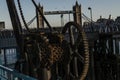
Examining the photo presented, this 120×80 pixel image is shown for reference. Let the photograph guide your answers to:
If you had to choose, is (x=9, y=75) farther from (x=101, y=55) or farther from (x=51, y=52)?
(x=101, y=55)

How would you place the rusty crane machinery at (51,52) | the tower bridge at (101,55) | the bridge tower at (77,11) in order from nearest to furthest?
1. the rusty crane machinery at (51,52)
2. the tower bridge at (101,55)
3. the bridge tower at (77,11)

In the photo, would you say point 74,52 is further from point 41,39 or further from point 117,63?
point 117,63

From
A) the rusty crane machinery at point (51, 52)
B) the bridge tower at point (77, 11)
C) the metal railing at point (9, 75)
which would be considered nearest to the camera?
the metal railing at point (9, 75)

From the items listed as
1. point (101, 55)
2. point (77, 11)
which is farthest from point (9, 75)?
point (77, 11)

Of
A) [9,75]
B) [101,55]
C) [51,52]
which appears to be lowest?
[101,55]

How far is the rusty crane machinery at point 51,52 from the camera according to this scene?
28.8ft

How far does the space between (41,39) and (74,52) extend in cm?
104

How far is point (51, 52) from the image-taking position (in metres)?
8.90

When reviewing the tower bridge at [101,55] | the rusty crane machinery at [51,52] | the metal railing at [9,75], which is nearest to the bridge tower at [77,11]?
the tower bridge at [101,55]

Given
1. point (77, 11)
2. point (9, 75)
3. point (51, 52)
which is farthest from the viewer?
point (77, 11)

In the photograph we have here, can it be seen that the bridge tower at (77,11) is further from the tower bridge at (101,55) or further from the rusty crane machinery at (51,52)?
the rusty crane machinery at (51,52)

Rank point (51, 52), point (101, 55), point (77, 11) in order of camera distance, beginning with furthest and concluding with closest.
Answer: point (77, 11), point (101, 55), point (51, 52)

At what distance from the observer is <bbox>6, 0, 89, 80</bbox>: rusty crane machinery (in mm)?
8781

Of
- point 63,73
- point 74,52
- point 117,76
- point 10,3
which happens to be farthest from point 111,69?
point 10,3
